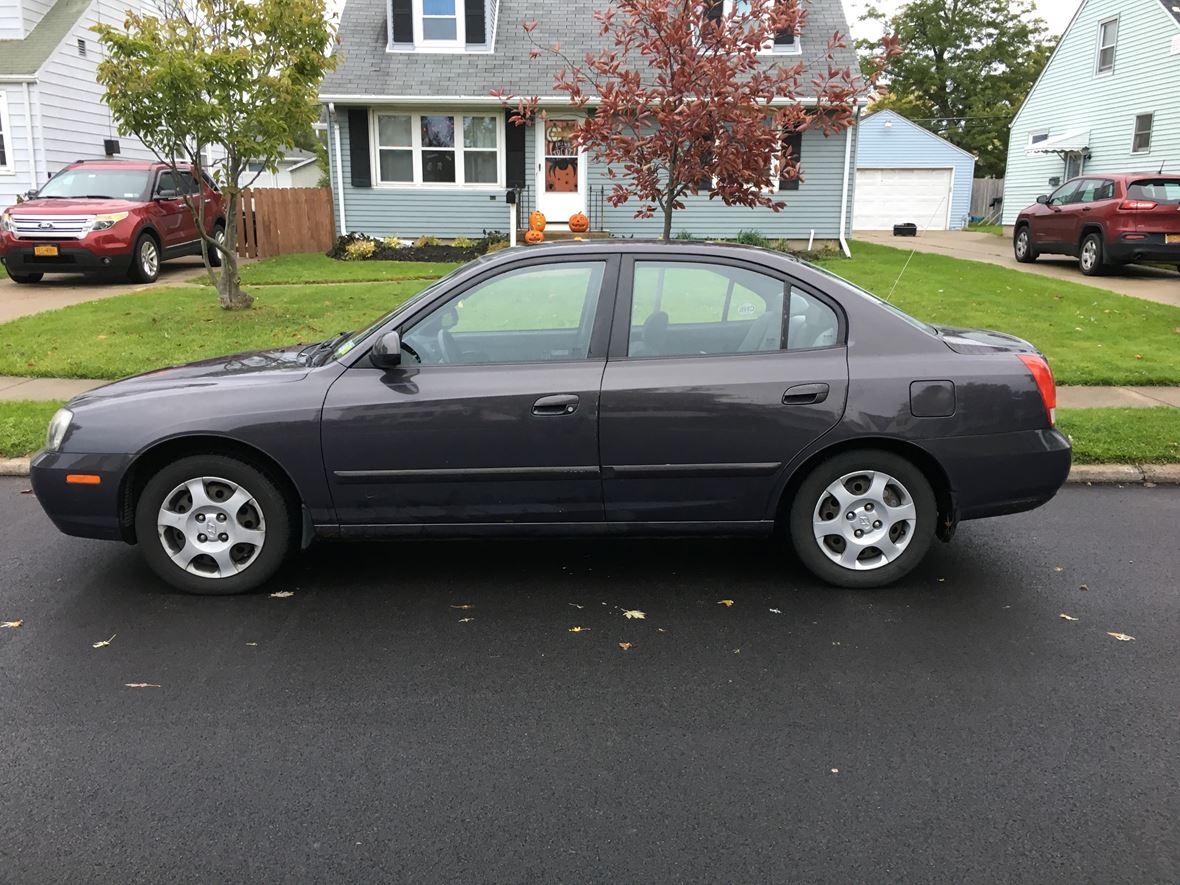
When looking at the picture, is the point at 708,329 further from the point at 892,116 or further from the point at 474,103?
the point at 892,116

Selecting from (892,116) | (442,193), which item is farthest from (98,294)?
(892,116)

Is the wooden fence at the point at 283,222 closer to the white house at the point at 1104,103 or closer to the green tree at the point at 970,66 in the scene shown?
the white house at the point at 1104,103

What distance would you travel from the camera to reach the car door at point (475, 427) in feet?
14.3

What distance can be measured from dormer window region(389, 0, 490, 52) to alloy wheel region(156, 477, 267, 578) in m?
17.3

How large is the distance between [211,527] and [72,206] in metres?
12.1

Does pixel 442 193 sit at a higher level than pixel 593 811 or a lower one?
higher

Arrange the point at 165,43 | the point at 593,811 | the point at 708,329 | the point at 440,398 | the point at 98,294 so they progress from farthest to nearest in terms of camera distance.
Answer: the point at 98,294 < the point at 165,43 < the point at 708,329 < the point at 440,398 < the point at 593,811

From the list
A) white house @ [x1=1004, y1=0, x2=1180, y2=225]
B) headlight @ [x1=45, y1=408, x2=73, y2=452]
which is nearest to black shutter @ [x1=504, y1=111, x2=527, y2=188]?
white house @ [x1=1004, y1=0, x2=1180, y2=225]

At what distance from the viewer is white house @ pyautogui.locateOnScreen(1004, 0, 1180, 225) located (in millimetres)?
22578

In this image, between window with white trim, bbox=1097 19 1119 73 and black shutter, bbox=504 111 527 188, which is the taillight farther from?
window with white trim, bbox=1097 19 1119 73

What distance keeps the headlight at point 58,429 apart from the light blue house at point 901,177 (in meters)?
34.5

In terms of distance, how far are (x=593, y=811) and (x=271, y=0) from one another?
375 inches

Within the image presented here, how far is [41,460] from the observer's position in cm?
452

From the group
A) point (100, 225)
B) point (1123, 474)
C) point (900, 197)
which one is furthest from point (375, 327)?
point (900, 197)
